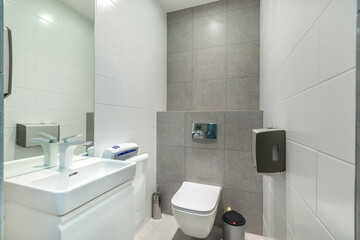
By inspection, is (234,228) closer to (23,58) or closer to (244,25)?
(23,58)

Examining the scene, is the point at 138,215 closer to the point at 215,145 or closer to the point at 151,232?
the point at 151,232

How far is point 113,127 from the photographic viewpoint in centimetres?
134

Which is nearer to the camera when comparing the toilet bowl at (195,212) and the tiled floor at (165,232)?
the toilet bowl at (195,212)

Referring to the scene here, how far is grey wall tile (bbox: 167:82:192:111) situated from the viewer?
2.22 metres

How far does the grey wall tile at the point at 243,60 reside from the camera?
1.95 metres

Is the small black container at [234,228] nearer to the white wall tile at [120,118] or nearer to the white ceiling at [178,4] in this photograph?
the white wall tile at [120,118]

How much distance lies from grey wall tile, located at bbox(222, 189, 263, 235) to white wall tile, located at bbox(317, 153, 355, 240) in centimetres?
137

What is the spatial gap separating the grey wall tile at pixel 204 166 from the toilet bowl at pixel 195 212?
0.26 meters

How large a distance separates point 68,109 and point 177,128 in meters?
1.14

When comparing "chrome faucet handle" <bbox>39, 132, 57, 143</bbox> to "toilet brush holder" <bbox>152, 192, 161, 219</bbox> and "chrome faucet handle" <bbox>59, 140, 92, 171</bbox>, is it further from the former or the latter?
"toilet brush holder" <bbox>152, 192, 161, 219</bbox>

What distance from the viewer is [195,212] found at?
1.28 metres

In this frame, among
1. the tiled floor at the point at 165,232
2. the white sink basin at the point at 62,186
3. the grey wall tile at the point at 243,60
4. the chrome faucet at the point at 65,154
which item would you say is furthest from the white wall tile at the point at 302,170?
the grey wall tile at the point at 243,60

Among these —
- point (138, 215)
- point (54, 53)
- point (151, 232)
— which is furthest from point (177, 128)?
point (54, 53)

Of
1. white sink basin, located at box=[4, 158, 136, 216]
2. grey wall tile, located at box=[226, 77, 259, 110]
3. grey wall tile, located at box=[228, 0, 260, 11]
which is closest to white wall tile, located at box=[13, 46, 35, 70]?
white sink basin, located at box=[4, 158, 136, 216]
